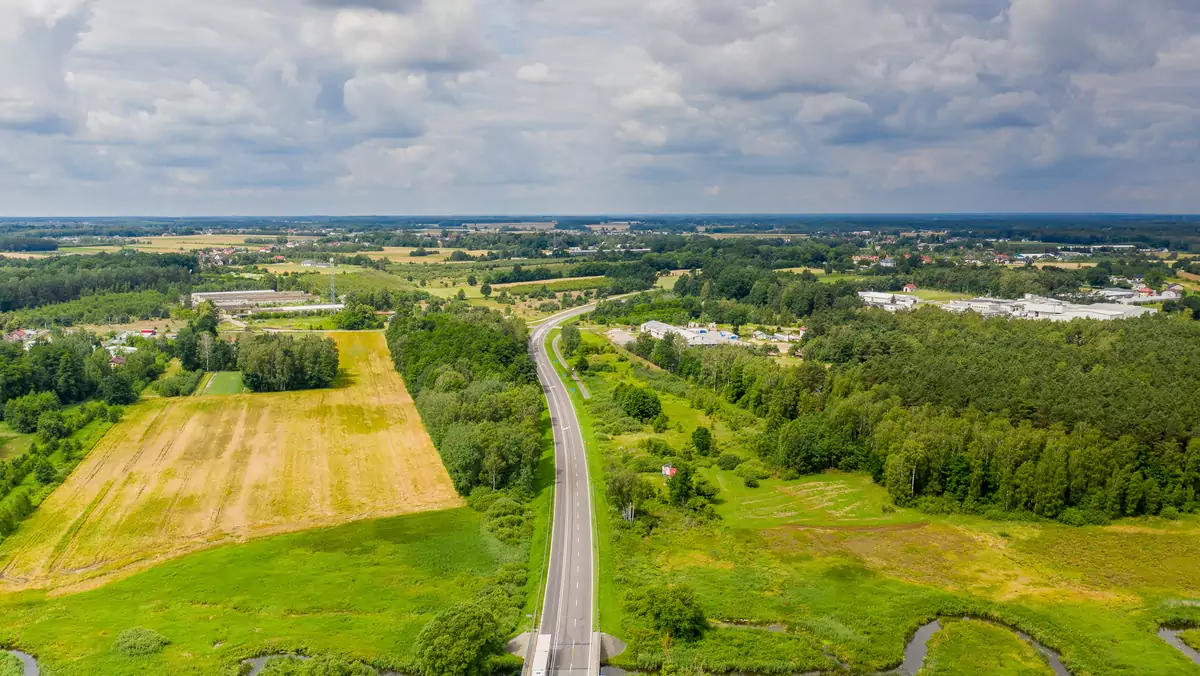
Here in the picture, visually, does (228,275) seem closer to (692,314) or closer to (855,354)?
(692,314)

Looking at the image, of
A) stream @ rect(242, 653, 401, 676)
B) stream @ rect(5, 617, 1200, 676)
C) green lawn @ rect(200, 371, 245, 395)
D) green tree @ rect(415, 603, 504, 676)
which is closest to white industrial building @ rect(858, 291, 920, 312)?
stream @ rect(5, 617, 1200, 676)

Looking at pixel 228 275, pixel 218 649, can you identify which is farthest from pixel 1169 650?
Answer: pixel 228 275

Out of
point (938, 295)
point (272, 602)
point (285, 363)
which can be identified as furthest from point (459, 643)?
point (938, 295)

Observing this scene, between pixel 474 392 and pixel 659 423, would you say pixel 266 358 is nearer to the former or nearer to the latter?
pixel 474 392

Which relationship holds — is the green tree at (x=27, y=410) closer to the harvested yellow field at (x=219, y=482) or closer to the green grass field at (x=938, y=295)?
the harvested yellow field at (x=219, y=482)

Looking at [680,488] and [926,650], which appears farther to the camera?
[680,488]

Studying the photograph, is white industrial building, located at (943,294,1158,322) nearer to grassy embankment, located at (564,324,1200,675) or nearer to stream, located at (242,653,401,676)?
grassy embankment, located at (564,324,1200,675)
